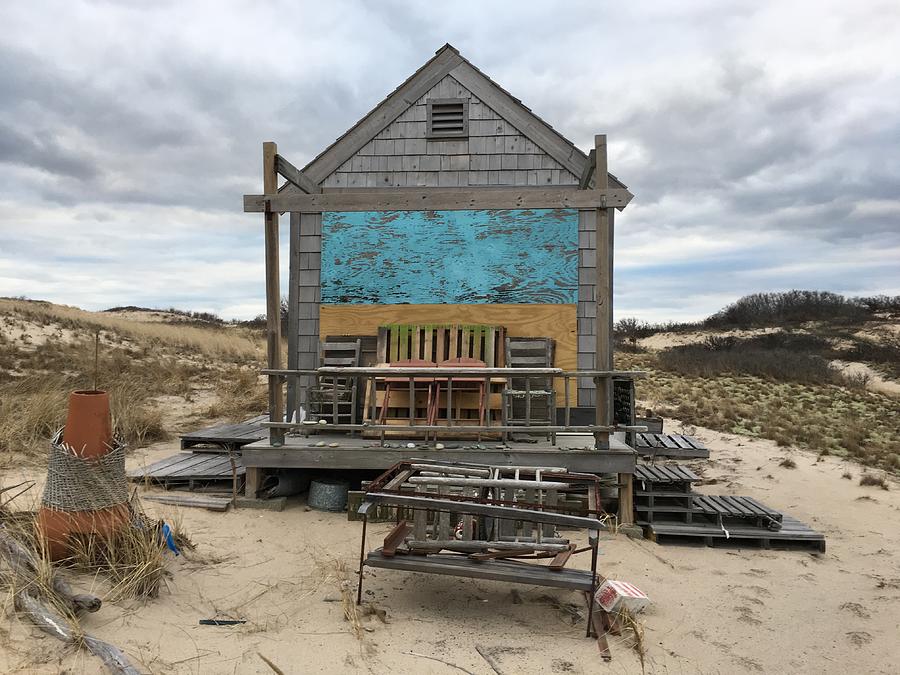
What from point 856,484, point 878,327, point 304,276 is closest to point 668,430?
point 856,484

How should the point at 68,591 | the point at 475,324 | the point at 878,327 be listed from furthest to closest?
1. the point at 878,327
2. the point at 475,324
3. the point at 68,591

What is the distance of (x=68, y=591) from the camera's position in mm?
3664

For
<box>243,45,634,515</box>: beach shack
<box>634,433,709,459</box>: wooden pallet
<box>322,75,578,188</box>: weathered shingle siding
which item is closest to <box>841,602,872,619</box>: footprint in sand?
<box>634,433,709,459</box>: wooden pallet

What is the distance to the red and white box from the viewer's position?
425 cm

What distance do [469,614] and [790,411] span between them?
1327 centimetres

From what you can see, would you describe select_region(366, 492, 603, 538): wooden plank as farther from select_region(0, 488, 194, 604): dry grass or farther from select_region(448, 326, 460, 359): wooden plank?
select_region(448, 326, 460, 359): wooden plank

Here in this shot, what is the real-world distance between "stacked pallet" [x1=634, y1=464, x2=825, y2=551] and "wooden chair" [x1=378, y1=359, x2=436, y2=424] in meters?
2.36

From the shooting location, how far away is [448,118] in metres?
8.94

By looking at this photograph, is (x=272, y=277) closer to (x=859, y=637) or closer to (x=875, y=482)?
(x=859, y=637)

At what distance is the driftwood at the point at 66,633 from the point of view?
10.3ft

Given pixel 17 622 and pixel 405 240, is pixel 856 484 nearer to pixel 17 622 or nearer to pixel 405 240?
pixel 405 240

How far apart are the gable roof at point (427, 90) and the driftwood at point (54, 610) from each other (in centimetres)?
634

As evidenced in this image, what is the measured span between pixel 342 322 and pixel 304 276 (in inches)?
34.4

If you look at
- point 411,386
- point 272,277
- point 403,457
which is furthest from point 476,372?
point 272,277
